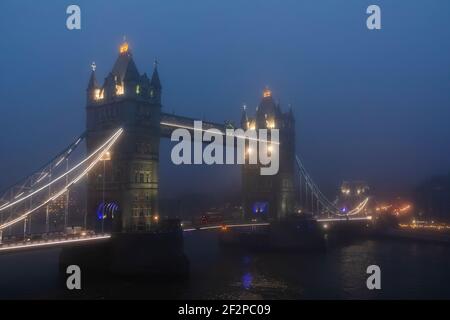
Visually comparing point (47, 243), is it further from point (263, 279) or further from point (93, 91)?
point (93, 91)

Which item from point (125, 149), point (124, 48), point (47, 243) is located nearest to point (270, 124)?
point (124, 48)

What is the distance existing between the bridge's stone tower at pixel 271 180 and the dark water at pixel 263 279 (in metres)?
17.1

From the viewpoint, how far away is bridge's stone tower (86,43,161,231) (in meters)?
51.2

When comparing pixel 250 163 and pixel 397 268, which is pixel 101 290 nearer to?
pixel 397 268

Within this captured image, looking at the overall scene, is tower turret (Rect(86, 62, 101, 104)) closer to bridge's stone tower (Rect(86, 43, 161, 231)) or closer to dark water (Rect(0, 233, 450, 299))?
bridge's stone tower (Rect(86, 43, 161, 231))

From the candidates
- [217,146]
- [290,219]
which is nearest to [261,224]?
[290,219]

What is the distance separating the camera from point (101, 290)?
3781 centimetres

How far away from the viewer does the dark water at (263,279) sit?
37812mm

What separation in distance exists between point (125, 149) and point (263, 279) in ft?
61.7

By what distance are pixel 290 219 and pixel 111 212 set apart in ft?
94.2

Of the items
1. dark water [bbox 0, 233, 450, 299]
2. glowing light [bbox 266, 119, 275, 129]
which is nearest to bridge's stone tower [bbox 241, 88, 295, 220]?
glowing light [bbox 266, 119, 275, 129]

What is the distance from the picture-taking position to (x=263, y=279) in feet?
148

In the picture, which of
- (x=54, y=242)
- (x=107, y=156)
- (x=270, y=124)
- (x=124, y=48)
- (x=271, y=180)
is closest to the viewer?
(x=54, y=242)

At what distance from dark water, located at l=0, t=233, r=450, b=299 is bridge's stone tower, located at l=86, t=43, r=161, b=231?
26.0 ft
